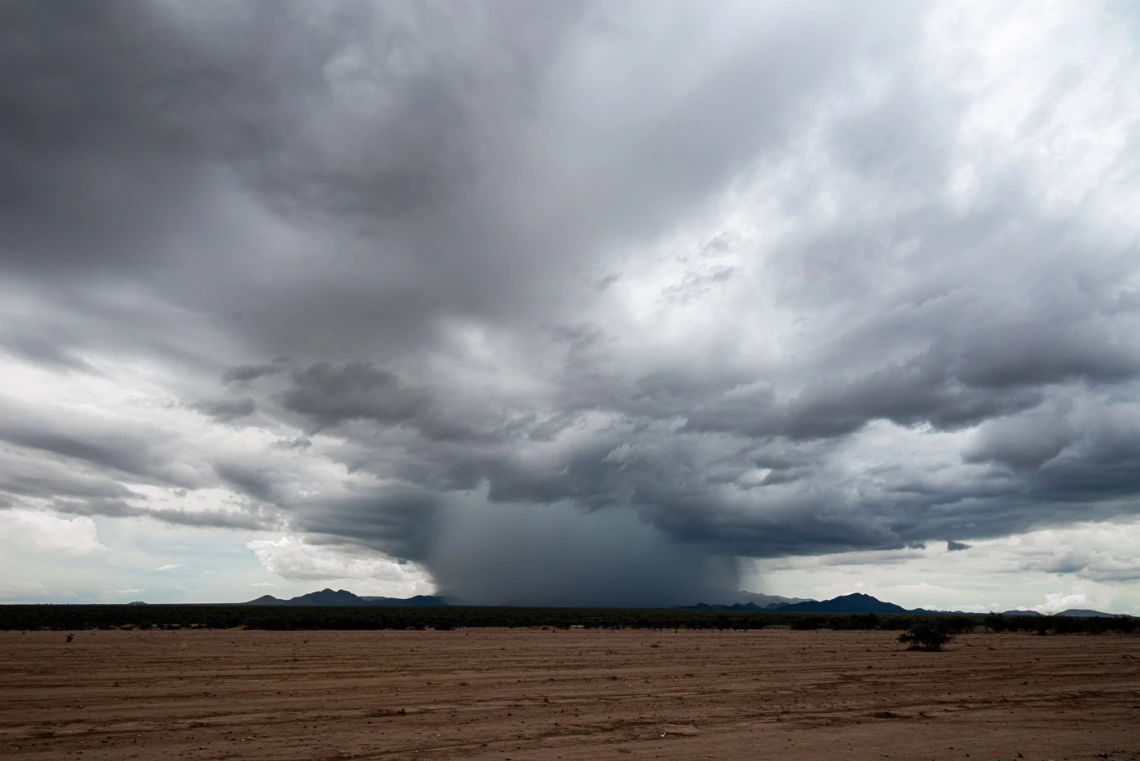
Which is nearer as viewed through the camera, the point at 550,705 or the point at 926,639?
the point at 550,705

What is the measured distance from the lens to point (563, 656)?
38.5 m

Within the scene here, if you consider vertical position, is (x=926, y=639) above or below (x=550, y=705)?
above

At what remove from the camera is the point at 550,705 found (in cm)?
2184

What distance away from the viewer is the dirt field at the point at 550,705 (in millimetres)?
16016

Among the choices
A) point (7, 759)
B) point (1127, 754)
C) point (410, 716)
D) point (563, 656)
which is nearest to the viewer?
point (7, 759)

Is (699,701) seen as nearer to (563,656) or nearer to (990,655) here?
(563,656)

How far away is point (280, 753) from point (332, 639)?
3834cm

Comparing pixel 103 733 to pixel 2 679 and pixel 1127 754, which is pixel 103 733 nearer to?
pixel 2 679

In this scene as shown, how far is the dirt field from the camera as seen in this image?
52.5ft

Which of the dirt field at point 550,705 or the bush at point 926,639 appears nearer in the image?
the dirt field at point 550,705

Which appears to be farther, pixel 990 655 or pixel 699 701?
pixel 990 655

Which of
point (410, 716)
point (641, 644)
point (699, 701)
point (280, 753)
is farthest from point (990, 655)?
point (280, 753)

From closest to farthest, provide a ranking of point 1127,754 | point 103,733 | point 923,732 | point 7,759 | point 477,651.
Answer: point 7,759 → point 1127,754 → point 103,733 → point 923,732 → point 477,651

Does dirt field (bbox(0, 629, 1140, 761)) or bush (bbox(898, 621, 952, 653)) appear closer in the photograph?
dirt field (bbox(0, 629, 1140, 761))
